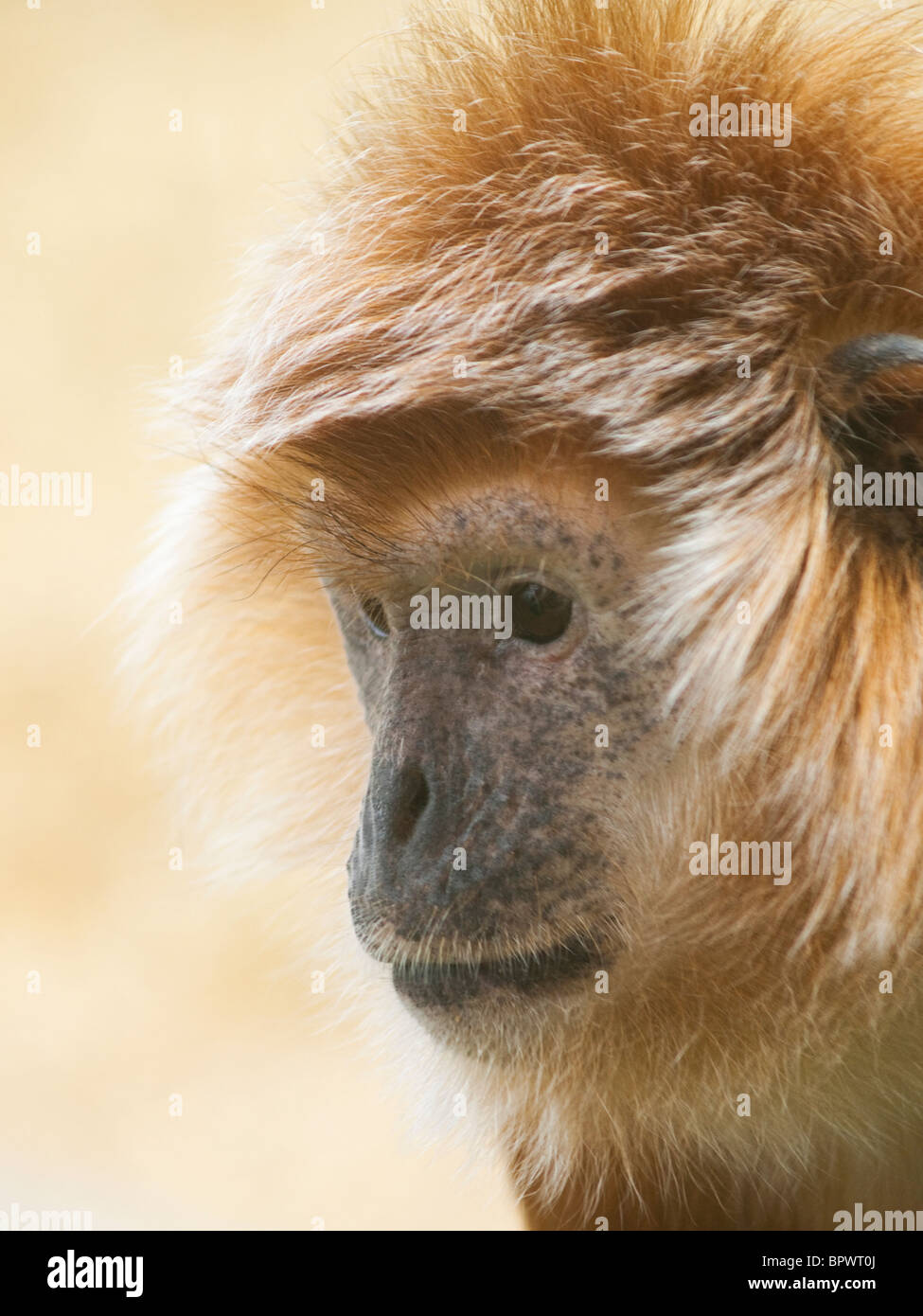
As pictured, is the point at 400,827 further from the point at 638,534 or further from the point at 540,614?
the point at 638,534

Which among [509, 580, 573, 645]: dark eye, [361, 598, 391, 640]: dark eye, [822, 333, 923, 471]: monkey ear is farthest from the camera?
[361, 598, 391, 640]: dark eye

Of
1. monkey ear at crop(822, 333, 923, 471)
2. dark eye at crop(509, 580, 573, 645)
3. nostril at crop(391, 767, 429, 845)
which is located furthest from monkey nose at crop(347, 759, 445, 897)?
monkey ear at crop(822, 333, 923, 471)

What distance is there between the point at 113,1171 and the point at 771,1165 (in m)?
2.11

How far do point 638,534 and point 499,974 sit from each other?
0.40 meters

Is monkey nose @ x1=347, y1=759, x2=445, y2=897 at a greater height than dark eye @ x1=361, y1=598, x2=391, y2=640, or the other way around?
dark eye @ x1=361, y1=598, x2=391, y2=640

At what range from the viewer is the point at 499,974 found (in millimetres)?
1259

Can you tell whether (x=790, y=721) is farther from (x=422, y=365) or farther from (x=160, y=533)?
(x=160, y=533)

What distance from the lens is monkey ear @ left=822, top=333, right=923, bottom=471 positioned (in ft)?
3.68

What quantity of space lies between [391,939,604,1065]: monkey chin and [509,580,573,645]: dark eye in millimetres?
265

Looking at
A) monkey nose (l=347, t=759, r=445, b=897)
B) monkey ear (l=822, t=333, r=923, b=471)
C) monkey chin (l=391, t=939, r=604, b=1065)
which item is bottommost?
monkey chin (l=391, t=939, r=604, b=1065)

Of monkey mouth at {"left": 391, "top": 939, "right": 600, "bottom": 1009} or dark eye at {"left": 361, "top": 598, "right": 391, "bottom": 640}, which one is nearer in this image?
monkey mouth at {"left": 391, "top": 939, "right": 600, "bottom": 1009}

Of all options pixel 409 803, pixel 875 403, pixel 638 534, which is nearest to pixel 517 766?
pixel 409 803

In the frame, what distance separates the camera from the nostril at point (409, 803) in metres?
1.23

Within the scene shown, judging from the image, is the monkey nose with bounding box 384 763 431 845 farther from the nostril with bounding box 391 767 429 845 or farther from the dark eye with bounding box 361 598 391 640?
the dark eye with bounding box 361 598 391 640
